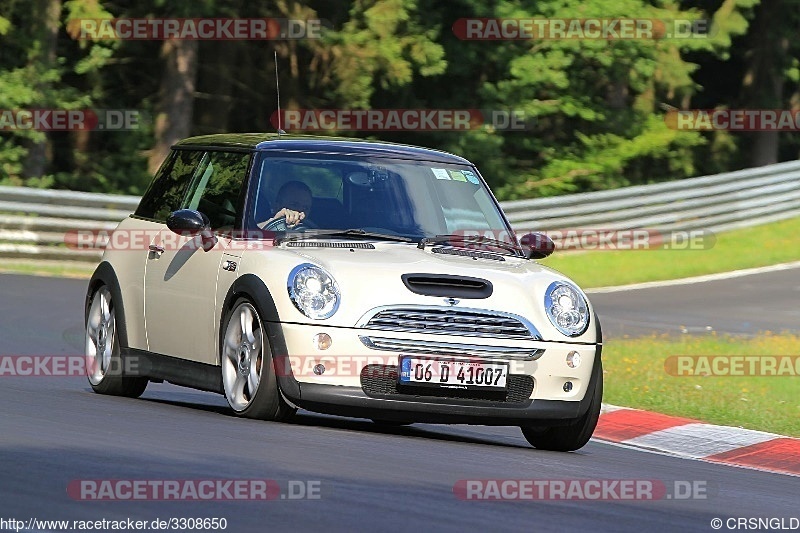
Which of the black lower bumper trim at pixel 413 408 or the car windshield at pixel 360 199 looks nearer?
the black lower bumper trim at pixel 413 408

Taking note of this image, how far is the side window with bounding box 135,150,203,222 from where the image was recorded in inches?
462

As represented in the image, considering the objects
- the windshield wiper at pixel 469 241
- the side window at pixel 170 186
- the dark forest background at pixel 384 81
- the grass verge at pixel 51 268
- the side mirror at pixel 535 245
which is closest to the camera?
the windshield wiper at pixel 469 241

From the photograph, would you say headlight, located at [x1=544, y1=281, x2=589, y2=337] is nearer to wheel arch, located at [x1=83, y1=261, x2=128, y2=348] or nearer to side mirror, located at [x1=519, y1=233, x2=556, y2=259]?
side mirror, located at [x1=519, y1=233, x2=556, y2=259]

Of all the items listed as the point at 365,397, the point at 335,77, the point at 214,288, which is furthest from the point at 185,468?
the point at 335,77

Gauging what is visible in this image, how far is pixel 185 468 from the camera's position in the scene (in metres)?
7.93

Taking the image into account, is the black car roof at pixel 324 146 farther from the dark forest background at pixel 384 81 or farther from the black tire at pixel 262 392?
the dark forest background at pixel 384 81

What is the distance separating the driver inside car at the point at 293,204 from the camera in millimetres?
10680

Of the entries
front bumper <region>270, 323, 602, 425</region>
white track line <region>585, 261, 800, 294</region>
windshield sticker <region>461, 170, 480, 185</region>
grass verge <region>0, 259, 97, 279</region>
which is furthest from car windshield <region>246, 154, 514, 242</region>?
white track line <region>585, 261, 800, 294</region>

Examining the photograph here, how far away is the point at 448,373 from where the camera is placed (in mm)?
9789

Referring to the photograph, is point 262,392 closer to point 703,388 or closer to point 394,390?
point 394,390

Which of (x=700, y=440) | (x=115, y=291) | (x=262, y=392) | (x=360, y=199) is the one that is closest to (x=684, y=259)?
(x=700, y=440)

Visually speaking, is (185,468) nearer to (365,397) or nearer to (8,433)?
(8,433)

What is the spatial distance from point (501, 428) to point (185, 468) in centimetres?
463

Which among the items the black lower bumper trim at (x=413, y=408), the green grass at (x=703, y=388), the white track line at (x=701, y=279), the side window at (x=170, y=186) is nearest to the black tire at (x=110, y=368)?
the side window at (x=170, y=186)
